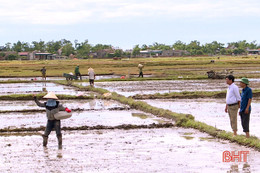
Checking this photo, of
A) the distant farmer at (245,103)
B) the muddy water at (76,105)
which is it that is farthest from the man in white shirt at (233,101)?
the muddy water at (76,105)

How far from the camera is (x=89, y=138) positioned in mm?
12141

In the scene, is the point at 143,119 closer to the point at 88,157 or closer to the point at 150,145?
the point at 150,145

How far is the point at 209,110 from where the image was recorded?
1795 centimetres

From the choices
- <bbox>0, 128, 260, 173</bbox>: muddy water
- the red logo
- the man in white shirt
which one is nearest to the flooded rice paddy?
<bbox>0, 128, 260, 173</bbox>: muddy water

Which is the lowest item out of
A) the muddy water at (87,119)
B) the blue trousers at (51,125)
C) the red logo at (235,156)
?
the muddy water at (87,119)

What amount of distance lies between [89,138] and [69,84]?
21742 millimetres

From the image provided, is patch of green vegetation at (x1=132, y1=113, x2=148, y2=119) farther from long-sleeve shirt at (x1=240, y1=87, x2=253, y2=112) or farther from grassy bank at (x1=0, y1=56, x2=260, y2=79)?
grassy bank at (x1=0, y1=56, x2=260, y2=79)

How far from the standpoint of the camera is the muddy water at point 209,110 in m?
13.9

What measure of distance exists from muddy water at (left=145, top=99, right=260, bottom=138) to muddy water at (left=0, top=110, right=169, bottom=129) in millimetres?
1628

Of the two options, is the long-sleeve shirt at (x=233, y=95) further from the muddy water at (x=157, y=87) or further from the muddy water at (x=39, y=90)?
the muddy water at (x=39, y=90)

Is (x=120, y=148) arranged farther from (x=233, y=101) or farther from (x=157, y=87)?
(x=157, y=87)

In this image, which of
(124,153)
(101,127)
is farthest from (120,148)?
(101,127)

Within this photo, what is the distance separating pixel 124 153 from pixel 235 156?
2286 millimetres

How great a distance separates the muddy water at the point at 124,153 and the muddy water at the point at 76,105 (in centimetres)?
671
